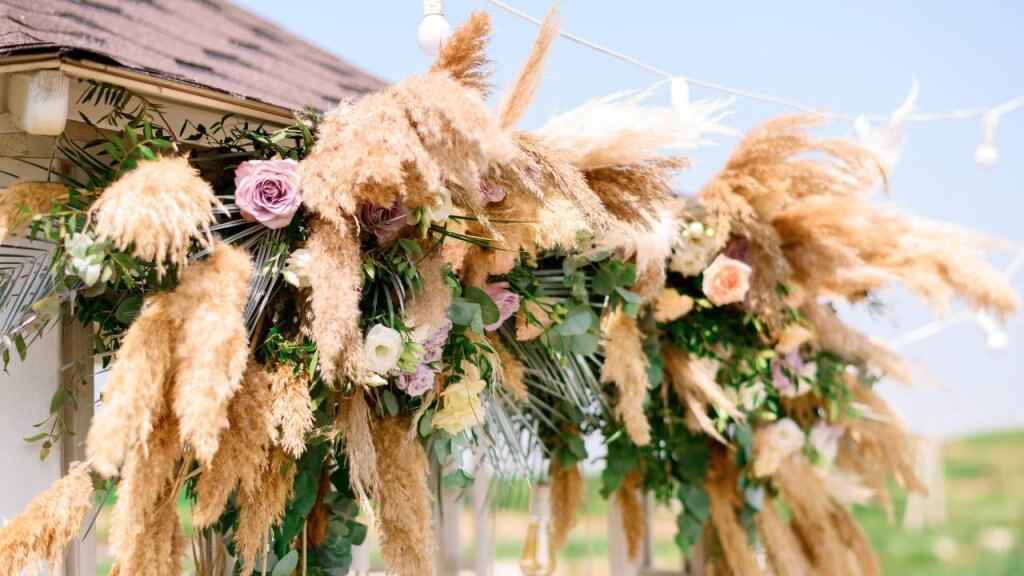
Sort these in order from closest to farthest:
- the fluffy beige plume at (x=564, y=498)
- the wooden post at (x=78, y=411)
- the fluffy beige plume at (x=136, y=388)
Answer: the fluffy beige plume at (x=136, y=388), the wooden post at (x=78, y=411), the fluffy beige plume at (x=564, y=498)

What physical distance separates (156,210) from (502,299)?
0.62 meters

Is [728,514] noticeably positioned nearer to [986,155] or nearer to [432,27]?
[432,27]

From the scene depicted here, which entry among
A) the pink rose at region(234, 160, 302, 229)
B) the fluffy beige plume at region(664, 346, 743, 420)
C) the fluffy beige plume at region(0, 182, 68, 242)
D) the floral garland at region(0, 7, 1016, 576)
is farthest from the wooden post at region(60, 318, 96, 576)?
the fluffy beige plume at region(664, 346, 743, 420)

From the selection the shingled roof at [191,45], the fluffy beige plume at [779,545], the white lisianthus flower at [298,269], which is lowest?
the fluffy beige plume at [779,545]

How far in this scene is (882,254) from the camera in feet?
6.86

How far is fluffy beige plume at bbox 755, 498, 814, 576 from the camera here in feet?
6.73

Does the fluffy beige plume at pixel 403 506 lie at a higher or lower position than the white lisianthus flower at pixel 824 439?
lower

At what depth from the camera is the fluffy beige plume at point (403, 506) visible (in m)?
1.25

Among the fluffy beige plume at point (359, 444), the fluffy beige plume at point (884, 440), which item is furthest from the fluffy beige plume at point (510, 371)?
the fluffy beige plume at point (884, 440)

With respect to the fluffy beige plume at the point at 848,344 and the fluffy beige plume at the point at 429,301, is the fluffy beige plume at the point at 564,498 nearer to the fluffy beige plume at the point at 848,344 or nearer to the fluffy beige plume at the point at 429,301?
the fluffy beige plume at the point at 848,344

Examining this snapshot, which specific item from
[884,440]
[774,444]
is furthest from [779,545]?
[884,440]

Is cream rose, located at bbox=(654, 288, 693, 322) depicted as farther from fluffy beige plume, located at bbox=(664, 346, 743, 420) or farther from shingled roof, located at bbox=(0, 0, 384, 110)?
shingled roof, located at bbox=(0, 0, 384, 110)

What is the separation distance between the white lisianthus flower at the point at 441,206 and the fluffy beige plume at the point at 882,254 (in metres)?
0.88

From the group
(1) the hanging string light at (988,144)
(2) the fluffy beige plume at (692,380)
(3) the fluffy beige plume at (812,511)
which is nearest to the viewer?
(2) the fluffy beige plume at (692,380)
